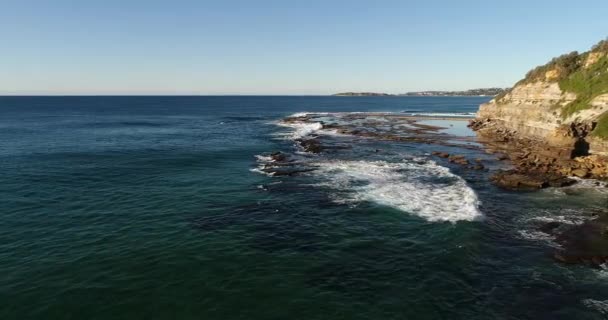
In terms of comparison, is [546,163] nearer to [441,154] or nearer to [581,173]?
[581,173]

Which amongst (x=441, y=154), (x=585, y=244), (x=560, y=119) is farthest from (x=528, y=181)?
(x=560, y=119)

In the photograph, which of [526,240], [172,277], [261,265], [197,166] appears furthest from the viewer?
[197,166]

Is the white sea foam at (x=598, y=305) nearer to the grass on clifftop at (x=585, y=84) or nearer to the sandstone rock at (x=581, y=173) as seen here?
the sandstone rock at (x=581, y=173)

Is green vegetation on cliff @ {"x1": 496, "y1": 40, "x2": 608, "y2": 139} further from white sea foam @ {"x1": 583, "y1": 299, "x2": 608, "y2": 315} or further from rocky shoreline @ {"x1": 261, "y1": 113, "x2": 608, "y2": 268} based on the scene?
white sea foam @ {"x1": 583, "y1": 299, "x2": 608, "y2": 315}

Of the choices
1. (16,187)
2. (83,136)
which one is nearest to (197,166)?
(16,187)

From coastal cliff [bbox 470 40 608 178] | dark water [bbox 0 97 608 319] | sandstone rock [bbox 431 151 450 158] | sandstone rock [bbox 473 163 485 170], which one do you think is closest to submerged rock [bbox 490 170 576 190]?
dark water [bbox 0 97 608 319]

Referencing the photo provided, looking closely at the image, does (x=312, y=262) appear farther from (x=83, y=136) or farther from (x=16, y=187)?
(x=83, y=136)
